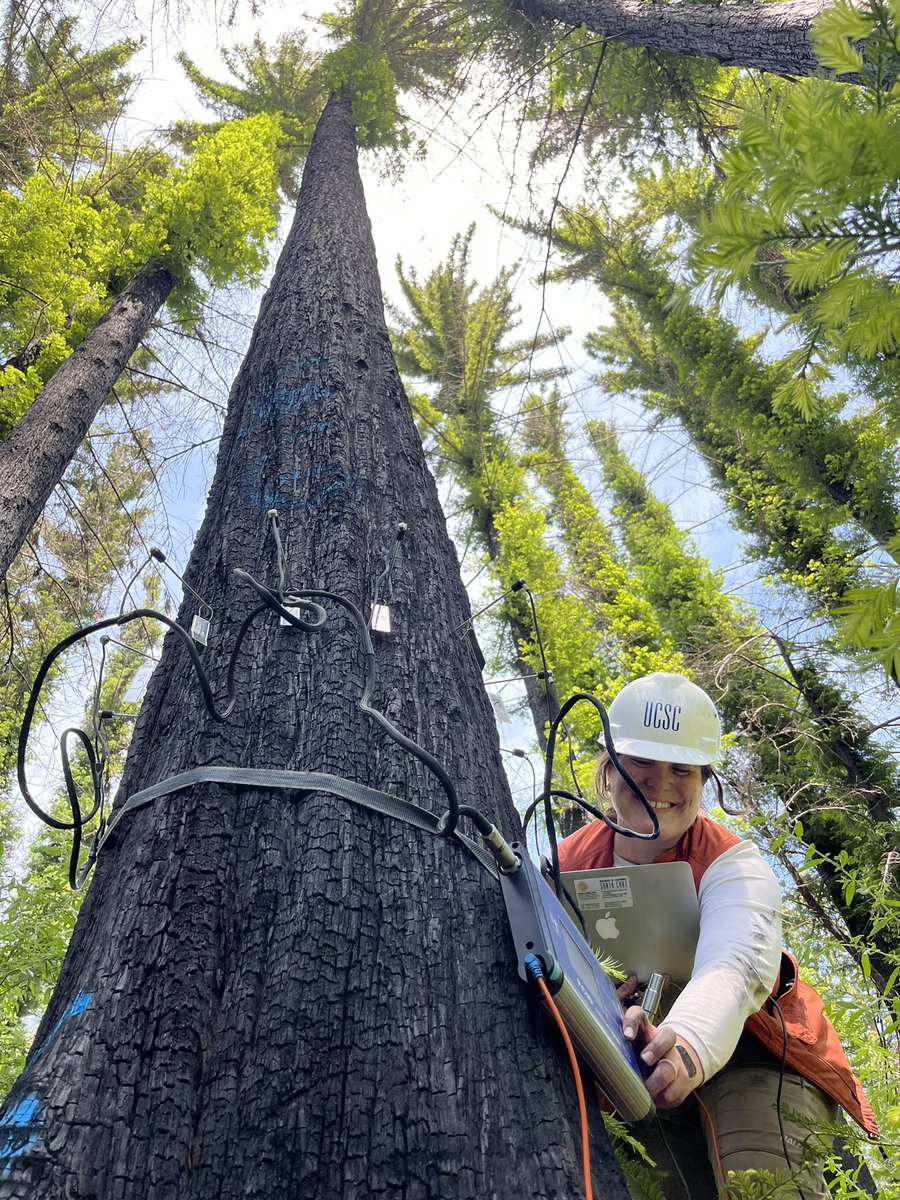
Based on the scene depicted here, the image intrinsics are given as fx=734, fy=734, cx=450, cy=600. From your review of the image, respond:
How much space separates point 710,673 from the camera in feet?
27.5

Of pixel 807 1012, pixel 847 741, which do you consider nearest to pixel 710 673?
pixel 847 741

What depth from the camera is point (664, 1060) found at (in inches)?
52.4

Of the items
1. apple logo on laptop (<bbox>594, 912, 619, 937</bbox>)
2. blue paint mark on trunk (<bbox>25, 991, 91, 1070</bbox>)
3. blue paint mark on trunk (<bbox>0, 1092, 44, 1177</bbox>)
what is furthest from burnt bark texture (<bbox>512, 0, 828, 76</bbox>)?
blue paint mark on trunk (<bbox>0, 1092, 44, 1177</bbox>)

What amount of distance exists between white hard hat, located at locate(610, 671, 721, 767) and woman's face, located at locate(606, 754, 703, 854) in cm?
4

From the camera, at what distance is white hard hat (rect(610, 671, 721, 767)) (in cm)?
222

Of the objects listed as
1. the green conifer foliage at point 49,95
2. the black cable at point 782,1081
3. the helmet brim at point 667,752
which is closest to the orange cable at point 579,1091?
the black cable at point 782,1081

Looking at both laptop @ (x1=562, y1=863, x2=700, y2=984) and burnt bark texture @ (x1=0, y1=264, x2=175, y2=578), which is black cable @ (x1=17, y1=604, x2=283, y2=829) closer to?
laptop @ (x1=562, y1=863, x2=700, y2=984)

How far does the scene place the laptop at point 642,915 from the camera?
177 cm

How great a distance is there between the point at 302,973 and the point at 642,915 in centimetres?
104

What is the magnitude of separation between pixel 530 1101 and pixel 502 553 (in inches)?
433

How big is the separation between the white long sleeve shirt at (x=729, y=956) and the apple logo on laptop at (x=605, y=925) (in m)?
0.20

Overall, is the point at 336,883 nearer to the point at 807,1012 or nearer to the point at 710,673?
the point at 807,1012

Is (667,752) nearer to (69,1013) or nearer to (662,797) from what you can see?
(662,797)

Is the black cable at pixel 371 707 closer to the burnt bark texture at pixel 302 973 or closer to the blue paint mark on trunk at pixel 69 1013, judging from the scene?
the burnt bark texture at pixel 302 973
